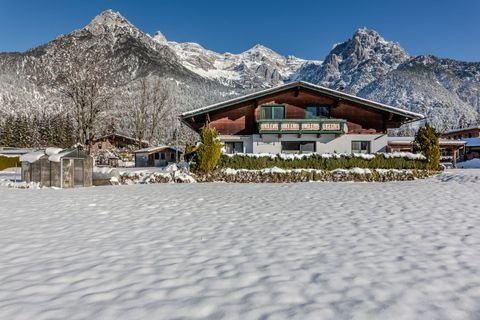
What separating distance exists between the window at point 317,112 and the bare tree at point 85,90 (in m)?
20.3

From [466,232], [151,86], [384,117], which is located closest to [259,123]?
[384,117]

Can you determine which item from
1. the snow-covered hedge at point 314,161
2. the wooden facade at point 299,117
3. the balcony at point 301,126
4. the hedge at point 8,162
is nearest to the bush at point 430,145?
the snow-covered hedge at point 314,161

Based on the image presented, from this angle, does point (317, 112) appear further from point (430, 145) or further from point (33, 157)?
point (33, 157)

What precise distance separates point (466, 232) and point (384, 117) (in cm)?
2340

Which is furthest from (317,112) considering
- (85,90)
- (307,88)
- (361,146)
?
(85,90)

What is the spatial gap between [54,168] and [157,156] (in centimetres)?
3288

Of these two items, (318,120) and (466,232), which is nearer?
(466,232)

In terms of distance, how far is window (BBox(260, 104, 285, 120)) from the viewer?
28.0m

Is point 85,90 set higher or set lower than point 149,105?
lower

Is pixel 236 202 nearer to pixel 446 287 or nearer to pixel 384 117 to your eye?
pixel 446 287

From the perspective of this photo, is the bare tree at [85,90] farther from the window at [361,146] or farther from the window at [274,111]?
the window at [361,146]

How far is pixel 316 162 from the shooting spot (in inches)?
766

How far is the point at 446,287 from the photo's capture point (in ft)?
13.0

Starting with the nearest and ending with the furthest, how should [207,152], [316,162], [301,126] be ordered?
[207,152] < [316,162] < [301,126]
